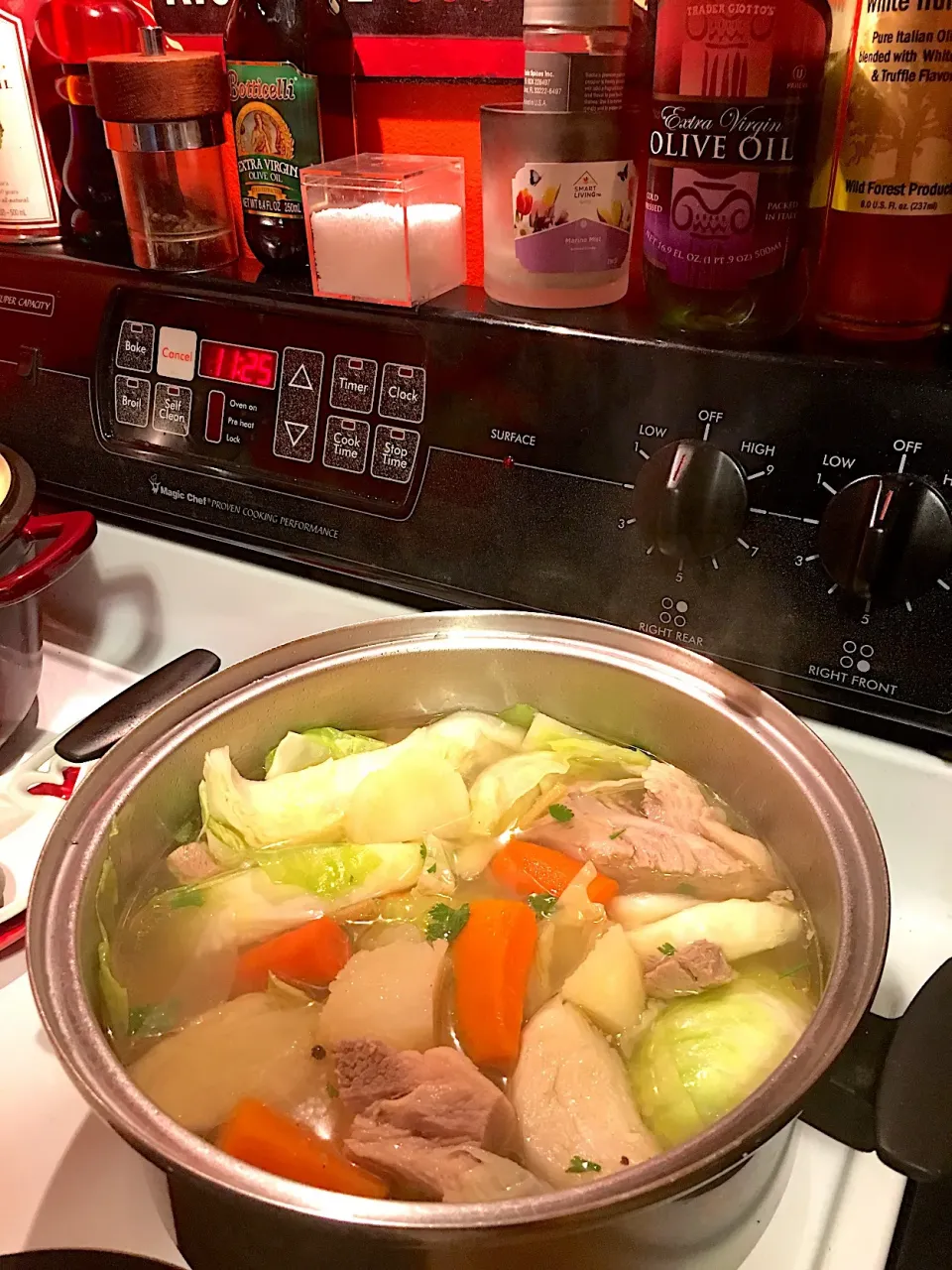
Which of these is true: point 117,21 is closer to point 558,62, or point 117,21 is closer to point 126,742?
point 558,62

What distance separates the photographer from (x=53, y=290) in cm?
99

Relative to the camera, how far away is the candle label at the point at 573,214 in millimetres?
748

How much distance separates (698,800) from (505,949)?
21 centimetres

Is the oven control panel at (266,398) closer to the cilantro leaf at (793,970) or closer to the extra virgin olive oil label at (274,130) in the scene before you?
the extra virgin olive oil label at (274,130)

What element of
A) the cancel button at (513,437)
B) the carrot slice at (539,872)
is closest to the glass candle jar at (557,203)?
the cancel button at (513,437)

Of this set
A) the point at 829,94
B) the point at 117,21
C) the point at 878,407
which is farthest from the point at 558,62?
the point at 117,21

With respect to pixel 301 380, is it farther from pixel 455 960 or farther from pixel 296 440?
pixel 455 960

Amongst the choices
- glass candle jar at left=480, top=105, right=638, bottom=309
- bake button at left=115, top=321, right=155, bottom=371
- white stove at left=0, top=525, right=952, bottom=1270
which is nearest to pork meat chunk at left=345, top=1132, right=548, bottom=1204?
white stove at left=0, top=525, right=952, bottom=1270

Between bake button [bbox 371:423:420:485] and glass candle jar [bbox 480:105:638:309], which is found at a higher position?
glass candle jar [bbox 480:105:638:309]

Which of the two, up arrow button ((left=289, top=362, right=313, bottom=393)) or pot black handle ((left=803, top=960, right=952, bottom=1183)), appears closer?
pot black handle ((left=803, top=960, right=952, bottom=1183))

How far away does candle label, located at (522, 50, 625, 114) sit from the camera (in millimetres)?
718

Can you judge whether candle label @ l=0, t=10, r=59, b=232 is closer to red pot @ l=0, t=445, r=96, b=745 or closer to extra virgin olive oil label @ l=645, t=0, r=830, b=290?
red pot @ l=0, t=445, r=96, b=745

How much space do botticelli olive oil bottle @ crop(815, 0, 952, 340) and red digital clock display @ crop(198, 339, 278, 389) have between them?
0.47 m

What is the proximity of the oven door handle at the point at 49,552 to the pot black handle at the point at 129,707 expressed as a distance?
12 cm
